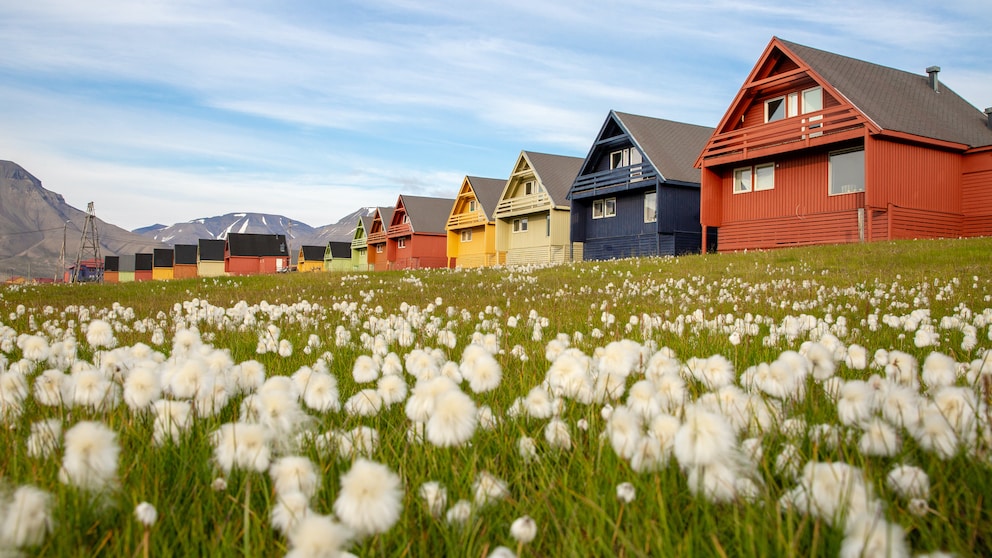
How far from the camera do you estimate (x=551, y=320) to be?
6.60 metres

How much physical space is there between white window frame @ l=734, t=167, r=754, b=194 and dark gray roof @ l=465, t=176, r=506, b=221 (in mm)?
21200

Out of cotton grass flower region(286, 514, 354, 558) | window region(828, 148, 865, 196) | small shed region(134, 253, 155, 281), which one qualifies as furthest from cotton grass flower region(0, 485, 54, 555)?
small shed region(134, 253, 155, 281)

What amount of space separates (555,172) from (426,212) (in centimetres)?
1879

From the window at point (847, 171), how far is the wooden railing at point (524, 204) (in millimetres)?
18487

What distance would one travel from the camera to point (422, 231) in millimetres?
56438

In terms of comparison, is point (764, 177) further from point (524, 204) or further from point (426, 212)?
point (426, 212)

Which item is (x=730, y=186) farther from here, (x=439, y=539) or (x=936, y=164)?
(x=439, y=539)

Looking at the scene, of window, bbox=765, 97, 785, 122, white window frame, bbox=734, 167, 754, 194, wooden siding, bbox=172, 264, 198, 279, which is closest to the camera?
window, bbox=765, 97, 785, 122

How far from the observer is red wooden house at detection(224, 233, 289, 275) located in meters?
89.9

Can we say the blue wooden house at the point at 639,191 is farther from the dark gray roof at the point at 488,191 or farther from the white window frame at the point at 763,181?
the dark gray roof at the point at 488,191

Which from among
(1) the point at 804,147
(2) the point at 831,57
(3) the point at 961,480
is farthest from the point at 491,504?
(2) the point at 831,57

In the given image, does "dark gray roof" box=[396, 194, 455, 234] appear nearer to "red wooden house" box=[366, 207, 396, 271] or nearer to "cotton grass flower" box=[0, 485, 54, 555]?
"red wooden house" box=[366, 207, 396, 271]

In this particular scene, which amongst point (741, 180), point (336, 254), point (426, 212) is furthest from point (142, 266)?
point (741, 180)

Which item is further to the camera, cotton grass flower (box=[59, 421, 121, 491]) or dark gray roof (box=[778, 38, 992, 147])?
dark gray roof (box=[778, 38, 992, 147])
